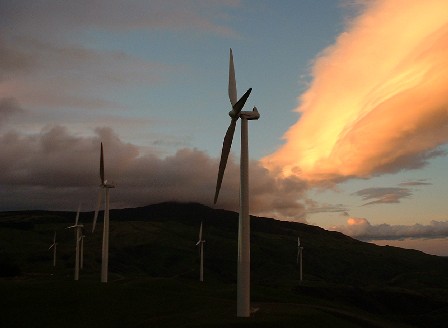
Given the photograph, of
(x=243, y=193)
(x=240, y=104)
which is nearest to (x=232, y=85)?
(x=240, y=104)

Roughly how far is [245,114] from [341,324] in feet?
98.3

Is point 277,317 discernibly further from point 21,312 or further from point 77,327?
point 21,312

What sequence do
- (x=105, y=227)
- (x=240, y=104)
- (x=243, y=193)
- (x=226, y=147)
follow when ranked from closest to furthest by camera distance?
1. (x=243, y=193)
2. (x=240, y=104)
3. (x=226, y=147)
4. (x=105, y=227)

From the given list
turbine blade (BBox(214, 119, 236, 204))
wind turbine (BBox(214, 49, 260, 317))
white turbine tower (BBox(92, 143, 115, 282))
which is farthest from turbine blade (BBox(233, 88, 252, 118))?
white turbine tower (BBox(92, 143, 115, 282))

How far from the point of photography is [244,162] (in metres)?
58.2

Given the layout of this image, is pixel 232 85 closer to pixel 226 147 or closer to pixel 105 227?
pixel 226 147

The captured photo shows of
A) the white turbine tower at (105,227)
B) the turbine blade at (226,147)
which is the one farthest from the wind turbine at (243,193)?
the white turbine tower at (105,227)

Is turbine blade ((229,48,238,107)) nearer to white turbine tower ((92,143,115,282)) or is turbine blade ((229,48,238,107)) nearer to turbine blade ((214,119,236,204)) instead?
turbine blade ((214,119,236,204))

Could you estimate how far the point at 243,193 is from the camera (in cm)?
5738

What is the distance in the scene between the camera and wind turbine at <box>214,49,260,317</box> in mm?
55406

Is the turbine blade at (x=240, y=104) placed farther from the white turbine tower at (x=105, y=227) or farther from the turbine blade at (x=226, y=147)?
the white turbine tower at (x=105, y=227)

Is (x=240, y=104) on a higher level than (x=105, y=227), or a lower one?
higher

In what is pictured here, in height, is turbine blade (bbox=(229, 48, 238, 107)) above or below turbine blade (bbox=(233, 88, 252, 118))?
above

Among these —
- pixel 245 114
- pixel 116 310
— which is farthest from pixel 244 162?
pixel 116 310
